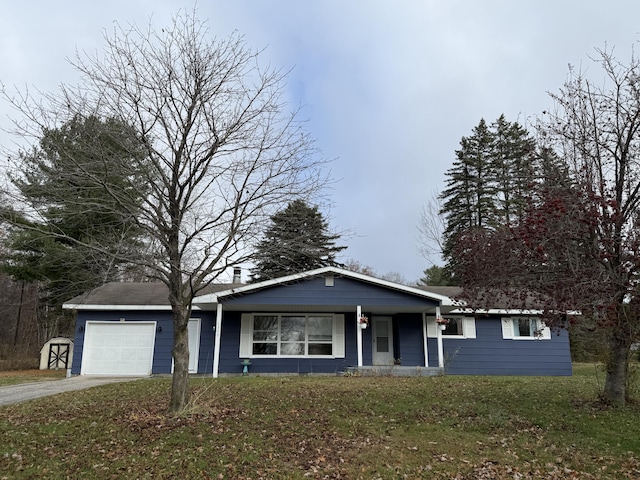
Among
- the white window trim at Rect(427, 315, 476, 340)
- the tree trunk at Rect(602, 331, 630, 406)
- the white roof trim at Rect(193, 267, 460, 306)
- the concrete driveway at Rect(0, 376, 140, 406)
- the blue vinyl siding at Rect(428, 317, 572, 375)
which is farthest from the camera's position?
the white window trim at Rect(427, 315, 476, 340)

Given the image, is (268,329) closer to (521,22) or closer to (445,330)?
(445,330)

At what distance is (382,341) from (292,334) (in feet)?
11.4

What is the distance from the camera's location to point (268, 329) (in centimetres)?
1623

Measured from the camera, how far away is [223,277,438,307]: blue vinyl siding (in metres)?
14.9

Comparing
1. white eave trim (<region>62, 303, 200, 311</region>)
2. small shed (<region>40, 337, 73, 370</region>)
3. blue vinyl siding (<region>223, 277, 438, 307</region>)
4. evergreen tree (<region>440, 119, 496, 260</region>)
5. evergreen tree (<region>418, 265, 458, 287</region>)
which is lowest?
small shed (<region>40, 337, 73, 370</region>)

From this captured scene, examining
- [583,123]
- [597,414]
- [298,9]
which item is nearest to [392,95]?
[298,9]

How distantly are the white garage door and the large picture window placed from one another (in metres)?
3.85

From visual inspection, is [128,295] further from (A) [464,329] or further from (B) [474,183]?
(B) [474,183]

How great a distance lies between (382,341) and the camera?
17.0 m

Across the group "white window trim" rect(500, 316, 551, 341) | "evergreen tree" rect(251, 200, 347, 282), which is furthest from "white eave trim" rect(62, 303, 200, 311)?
"white window trim" rect(500, 316, 551, 341)

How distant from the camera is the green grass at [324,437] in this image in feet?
17.0

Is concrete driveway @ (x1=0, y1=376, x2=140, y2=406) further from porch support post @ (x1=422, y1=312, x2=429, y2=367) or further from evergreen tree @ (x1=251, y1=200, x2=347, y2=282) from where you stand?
porch support post @ (x1=422, y1=312, x2=429, y2=367)

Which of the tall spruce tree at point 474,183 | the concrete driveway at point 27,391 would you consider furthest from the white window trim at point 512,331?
the concrete driveway at point 27,391

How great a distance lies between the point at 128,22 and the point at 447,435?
8.34 metres
